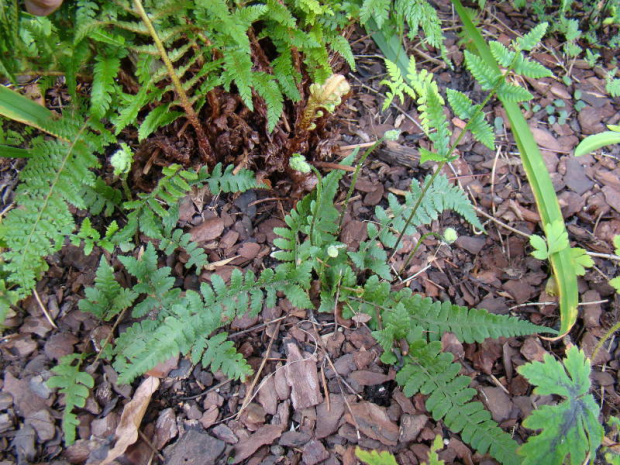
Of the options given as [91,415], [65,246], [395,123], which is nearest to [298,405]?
[91,415]

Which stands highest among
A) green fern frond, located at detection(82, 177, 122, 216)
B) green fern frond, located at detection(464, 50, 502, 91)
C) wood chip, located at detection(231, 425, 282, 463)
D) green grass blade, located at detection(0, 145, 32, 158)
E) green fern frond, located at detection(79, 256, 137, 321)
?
green fern frond, located at detection(464, 50, 502, 91)

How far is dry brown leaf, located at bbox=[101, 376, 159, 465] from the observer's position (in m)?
1.64

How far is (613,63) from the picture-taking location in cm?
278

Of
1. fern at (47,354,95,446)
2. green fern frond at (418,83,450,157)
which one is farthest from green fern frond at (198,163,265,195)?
fern at (47,354,95,446)

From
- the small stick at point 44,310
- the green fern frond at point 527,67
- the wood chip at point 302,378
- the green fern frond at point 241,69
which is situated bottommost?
the wood chip at point 302,378

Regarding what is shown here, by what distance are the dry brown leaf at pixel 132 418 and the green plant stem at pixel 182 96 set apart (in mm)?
996

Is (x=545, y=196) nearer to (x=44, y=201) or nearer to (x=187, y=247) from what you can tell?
(x=187, y=247)

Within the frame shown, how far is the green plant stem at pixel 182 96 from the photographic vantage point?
1618 millimetres

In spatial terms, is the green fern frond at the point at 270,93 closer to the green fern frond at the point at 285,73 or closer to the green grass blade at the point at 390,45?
the green fern frond at the point at 285,73

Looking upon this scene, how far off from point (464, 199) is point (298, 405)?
1.11 metres

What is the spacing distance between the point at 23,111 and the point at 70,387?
1.09 m

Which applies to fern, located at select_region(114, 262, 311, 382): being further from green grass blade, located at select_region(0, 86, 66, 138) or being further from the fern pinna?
green grass blade, located at select_region(0, 86, 66, 138)

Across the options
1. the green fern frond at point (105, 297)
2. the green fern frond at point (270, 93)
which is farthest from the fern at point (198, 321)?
the green fern frond at point (270, 93)

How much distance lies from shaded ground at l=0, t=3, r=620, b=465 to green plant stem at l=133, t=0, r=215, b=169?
0.78 feet
